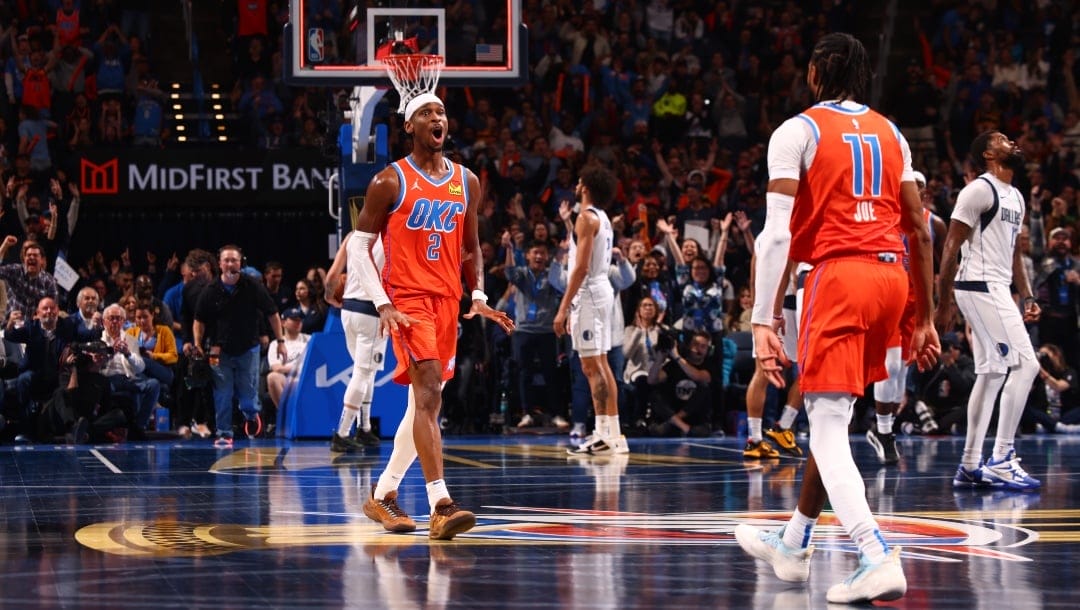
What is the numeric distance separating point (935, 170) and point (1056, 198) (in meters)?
2.40

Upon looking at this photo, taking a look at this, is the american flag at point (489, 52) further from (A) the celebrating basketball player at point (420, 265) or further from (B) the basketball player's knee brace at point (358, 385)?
(A) the celebrating basketball player at point (420, 265)

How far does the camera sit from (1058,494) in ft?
31.3

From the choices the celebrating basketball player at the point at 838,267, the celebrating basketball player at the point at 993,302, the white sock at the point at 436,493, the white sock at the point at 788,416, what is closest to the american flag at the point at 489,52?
the white sock at the point at 788,416

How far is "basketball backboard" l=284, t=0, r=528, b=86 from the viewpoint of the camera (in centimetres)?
1425

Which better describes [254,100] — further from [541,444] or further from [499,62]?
[541,444]

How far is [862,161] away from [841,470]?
1.25 meters

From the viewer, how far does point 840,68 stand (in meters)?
6.09

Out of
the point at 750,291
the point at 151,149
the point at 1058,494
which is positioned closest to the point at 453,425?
the point at 750,291

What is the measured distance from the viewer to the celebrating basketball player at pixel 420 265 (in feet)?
24.9


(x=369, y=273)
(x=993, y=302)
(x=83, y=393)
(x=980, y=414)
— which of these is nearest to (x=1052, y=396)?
(x=980, y=414)

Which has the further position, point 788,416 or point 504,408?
point 504,408

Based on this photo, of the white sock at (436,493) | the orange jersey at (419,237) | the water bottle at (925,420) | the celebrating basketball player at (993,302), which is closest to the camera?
the white sock at (436,493)

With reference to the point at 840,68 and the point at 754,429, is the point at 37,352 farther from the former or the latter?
the point at 840,68

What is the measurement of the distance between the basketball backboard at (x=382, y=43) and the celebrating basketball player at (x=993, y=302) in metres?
5.98
